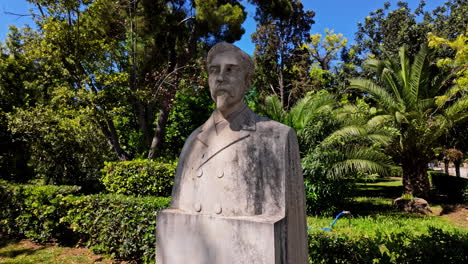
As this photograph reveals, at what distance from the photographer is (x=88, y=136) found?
10570 millimetres

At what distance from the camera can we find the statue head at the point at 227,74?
166 centimetres

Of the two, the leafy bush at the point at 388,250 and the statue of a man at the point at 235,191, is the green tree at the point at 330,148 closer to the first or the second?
the leafy bush at the point at 388,250

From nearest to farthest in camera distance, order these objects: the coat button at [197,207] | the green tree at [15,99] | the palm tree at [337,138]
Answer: the coat button at [197,207] < the palm tree at [337,138] < the green tree at [15,99]

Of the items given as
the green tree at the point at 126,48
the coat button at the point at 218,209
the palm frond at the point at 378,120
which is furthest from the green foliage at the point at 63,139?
the palm frond at the point at 378,120

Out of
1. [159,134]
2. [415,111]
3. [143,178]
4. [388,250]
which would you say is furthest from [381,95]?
[143,178]

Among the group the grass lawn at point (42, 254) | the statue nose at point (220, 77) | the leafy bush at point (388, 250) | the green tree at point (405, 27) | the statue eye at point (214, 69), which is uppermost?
the green tree at point (405, 27)

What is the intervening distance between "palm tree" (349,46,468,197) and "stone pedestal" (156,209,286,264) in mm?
10753

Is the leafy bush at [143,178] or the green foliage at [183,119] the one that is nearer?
the leafy bush at [143,178]

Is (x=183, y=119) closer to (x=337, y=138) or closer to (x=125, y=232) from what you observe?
(x=337, y=138)

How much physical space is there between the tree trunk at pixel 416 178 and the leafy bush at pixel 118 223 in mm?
10655

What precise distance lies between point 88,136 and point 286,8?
11502 millimetres

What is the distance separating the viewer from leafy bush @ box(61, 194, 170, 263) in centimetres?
499

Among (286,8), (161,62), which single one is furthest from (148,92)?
(286,8)

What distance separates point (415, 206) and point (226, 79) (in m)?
11.0
